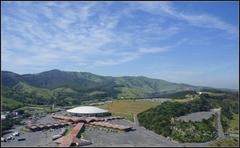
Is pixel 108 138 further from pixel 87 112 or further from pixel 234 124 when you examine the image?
pixel 87 112

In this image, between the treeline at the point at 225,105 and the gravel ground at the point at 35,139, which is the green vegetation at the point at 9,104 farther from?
the treeline at the point at 225,105

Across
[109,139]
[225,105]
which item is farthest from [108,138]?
[225,105]

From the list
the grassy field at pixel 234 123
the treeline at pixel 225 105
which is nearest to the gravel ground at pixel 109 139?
the grassy field at pixel 234 123

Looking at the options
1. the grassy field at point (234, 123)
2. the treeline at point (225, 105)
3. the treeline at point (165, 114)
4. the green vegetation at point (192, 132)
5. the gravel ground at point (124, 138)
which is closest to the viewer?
the gravel ground at point (124, 138)

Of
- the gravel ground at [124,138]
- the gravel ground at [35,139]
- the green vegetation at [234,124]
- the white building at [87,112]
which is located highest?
the white building at [87,112]

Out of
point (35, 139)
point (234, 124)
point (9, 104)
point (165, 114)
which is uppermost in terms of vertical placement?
point (9, 104)

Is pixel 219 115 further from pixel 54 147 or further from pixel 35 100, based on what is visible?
pixel 35 100

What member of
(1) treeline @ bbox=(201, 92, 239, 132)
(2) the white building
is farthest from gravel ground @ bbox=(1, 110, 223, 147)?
(2) the white building

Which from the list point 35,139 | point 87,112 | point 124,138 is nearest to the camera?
point 35,139

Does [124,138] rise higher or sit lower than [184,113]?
lower
